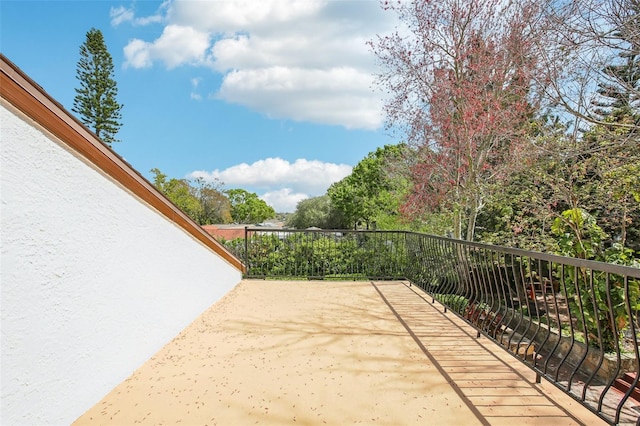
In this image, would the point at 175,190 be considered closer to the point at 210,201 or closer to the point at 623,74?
the point at 210,201

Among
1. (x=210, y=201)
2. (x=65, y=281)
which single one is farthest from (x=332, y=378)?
(x=210, y=201)

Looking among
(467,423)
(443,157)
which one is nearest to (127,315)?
(467,423)

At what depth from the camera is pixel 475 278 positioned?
3.75 metres

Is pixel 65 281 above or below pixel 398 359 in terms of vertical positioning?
above

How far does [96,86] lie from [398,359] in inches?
840

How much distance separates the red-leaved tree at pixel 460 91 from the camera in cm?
577

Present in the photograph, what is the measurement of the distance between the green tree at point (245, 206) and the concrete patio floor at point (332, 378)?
164 feet

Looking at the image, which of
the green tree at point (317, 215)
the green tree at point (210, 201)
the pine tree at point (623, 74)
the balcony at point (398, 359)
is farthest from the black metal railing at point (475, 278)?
the green tree at point (210, 201)

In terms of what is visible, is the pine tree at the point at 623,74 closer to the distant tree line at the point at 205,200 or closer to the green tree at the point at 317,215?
the distant tree line at the point at 205,200

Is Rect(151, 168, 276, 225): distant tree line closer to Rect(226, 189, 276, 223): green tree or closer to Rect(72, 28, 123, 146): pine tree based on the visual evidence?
Rect(226, 189, 276, 223): green tree

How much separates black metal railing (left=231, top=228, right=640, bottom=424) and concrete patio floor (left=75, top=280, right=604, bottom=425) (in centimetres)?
31

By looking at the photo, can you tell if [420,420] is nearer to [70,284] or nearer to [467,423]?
[467,423]

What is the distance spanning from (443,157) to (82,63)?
764 inches

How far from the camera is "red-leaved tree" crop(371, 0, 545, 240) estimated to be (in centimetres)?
577
